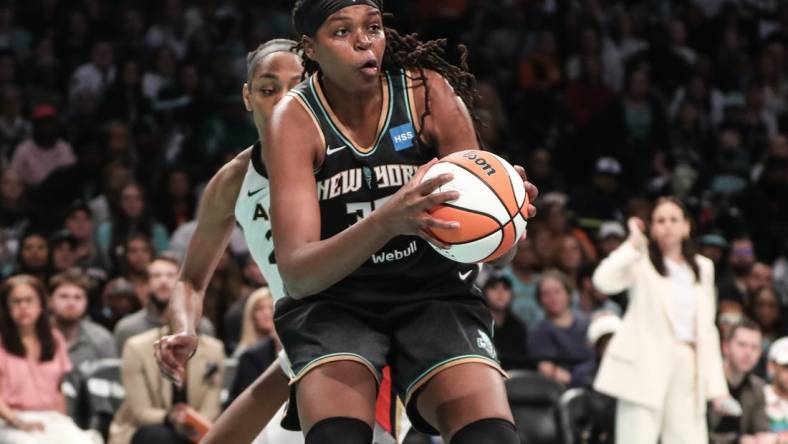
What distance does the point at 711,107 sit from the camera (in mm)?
13344

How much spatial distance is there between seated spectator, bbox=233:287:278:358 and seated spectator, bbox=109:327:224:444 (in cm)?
31

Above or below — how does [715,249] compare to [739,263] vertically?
above

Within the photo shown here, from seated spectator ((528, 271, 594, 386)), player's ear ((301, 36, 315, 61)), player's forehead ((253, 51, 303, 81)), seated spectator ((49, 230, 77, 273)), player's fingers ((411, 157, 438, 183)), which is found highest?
player's ear ((301, 36, 315, 61))

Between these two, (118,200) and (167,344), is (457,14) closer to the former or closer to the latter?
(118,200)

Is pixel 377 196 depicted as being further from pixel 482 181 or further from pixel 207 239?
pixel 207 239

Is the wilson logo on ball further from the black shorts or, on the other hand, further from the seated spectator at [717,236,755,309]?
the seated spectator at [717,236,755,309]

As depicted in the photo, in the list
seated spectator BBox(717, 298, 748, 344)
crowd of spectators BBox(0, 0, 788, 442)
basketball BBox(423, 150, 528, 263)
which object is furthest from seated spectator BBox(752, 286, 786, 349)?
basketball BBox(423, 150, 528, 263)

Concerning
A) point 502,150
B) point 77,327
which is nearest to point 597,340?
point 77,327

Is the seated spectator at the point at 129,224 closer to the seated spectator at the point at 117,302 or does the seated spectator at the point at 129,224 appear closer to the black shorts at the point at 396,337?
the seated spectator at the point at 117,302

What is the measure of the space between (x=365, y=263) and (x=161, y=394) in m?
4.47

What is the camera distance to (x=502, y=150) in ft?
39.3

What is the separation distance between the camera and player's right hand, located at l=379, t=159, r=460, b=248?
327 centimetres

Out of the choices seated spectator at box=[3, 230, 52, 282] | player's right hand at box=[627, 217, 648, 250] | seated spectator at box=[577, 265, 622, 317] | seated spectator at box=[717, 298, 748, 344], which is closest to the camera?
player's right hand at box=[627, 217, 648, 250]

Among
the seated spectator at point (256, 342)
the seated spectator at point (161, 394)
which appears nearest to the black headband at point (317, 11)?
the seated spectator at point (256, 342)
